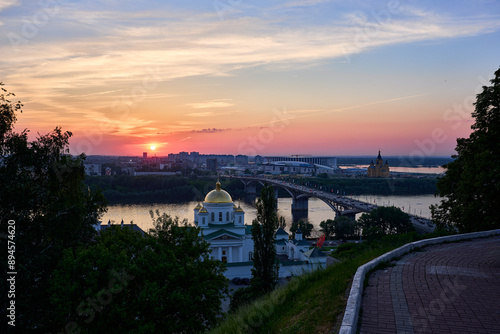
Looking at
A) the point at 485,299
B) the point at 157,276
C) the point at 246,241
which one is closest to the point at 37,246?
the point at 157,276

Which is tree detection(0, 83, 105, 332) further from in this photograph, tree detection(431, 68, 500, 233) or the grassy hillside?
tree detection(431, 68, 500, 233)

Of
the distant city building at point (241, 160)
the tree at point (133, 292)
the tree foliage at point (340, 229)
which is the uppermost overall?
the distant city building at point (241, 160)

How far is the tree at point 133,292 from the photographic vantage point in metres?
6.37

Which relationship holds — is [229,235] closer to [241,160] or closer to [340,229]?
[340,229]

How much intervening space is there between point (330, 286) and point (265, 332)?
1.18m

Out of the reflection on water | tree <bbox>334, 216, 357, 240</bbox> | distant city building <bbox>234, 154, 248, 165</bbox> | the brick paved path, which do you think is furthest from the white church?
distant city building <bbox>234, 154, 248, 165</bbox>

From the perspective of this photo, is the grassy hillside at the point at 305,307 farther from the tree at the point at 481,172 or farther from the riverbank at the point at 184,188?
the riverbank at the point at 184,188

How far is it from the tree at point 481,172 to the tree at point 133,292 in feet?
25.3

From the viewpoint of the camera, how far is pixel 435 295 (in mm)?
4559

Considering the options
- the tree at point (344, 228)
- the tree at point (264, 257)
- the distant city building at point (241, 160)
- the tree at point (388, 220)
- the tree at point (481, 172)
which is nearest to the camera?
the tree at point (481, 172)

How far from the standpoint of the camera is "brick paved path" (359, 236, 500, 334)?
3.75m

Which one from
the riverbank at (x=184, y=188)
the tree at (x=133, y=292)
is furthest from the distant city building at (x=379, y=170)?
the tree at (x=133, y=292)

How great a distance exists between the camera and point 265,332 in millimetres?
4512

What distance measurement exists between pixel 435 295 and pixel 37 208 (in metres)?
6.98
